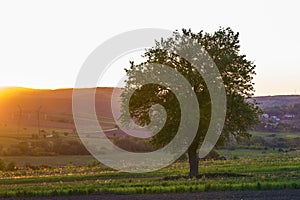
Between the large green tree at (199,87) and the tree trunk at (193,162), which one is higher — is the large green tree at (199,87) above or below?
above

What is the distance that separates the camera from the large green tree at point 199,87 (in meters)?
46.8

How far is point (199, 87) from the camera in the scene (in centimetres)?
4706

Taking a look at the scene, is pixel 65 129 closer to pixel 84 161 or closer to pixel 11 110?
pixel 11 110

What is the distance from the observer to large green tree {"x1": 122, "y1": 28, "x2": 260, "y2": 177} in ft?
154

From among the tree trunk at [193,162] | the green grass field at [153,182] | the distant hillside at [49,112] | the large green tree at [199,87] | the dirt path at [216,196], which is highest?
the distant hillside at [49,112]

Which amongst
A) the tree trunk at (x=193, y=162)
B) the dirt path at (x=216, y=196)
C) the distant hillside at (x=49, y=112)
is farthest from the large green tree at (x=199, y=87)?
the distant hillside at (x=49, y=112)

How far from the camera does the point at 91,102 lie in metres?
197

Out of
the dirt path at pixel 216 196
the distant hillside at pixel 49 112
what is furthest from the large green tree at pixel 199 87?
the distant hillside at pixel 49 112

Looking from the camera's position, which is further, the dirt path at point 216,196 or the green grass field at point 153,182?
the green grass field at point 153,182

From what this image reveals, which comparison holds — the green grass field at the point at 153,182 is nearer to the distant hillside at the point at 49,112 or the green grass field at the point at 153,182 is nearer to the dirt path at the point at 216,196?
the dirt path at the point at 216,196

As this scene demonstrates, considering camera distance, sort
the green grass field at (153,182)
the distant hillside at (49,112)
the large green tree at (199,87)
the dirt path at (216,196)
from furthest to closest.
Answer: the distant hillside at (49,112), the large green tree at (199,87), the green grass field at (153,182), the dirt path at (216,196)

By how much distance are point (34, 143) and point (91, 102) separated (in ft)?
271

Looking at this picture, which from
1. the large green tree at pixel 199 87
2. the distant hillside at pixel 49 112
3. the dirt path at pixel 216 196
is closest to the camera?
the dirt path at pixel 216 196

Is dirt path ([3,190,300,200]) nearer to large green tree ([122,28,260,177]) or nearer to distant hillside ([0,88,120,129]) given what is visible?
large green tree ([122,28,260,177])
